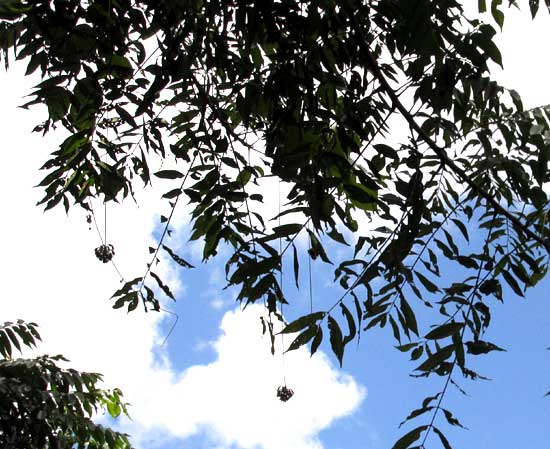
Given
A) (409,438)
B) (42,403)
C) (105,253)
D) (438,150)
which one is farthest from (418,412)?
(42,403)

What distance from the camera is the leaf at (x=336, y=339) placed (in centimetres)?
116

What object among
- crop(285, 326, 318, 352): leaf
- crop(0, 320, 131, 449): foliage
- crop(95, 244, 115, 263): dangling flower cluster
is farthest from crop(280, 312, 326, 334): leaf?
crop(0, 320, 131, 449): foliage

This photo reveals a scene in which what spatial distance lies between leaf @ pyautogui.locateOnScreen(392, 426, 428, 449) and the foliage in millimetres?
2076

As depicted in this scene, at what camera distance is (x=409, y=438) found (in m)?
1.11

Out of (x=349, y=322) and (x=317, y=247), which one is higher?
(x=317, y=247)

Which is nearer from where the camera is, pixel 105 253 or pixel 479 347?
pixel 479 347

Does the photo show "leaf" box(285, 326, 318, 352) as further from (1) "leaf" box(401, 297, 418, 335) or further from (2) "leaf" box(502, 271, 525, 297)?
(2) "leaf" box(502, 271, 525, 297)

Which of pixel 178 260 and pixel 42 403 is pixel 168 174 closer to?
pixel 178 260

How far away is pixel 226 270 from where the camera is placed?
5.75ft

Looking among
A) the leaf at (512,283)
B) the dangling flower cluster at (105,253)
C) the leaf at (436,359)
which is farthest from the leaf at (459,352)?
the dangling flower cluster at (105,253)

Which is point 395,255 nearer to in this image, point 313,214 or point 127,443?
point 313,214

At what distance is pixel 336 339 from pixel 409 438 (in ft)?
0.63

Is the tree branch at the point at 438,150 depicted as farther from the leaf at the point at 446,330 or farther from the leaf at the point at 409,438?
the leaf at the point at 409,438

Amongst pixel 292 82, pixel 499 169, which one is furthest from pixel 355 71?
pixel 499 169
